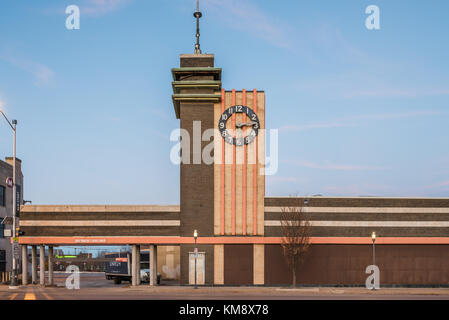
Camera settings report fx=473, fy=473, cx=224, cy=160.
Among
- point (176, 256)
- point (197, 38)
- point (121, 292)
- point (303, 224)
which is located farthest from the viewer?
point (176, 256)

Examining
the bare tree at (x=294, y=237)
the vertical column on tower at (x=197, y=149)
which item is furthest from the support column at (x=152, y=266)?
the bare tree at (x=294, y=237)

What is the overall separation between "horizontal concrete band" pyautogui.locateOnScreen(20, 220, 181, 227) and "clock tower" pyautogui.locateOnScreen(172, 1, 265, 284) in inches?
63.8

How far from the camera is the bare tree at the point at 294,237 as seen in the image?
132ft

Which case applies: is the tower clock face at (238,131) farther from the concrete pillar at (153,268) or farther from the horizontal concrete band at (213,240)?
the concrete pillar at (153,268)

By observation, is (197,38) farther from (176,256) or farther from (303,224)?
(176,256)

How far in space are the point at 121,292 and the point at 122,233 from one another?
306 inches

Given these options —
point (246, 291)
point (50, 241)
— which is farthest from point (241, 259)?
point (50, 241)

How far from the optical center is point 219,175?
139 feet

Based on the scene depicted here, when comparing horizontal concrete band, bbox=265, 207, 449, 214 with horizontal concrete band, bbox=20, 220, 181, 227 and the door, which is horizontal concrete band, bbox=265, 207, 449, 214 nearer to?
the door

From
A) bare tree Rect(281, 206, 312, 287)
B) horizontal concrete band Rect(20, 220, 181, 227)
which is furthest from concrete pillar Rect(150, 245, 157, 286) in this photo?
bare tree Rect(281, 206, 312, 287)

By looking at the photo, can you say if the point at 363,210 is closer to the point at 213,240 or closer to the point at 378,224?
the point at 378,224

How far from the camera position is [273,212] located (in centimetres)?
Answer: 4216

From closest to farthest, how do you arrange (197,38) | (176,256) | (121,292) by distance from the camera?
(121,292)
(197,38)
(176,256)

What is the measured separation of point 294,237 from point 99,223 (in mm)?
17173
